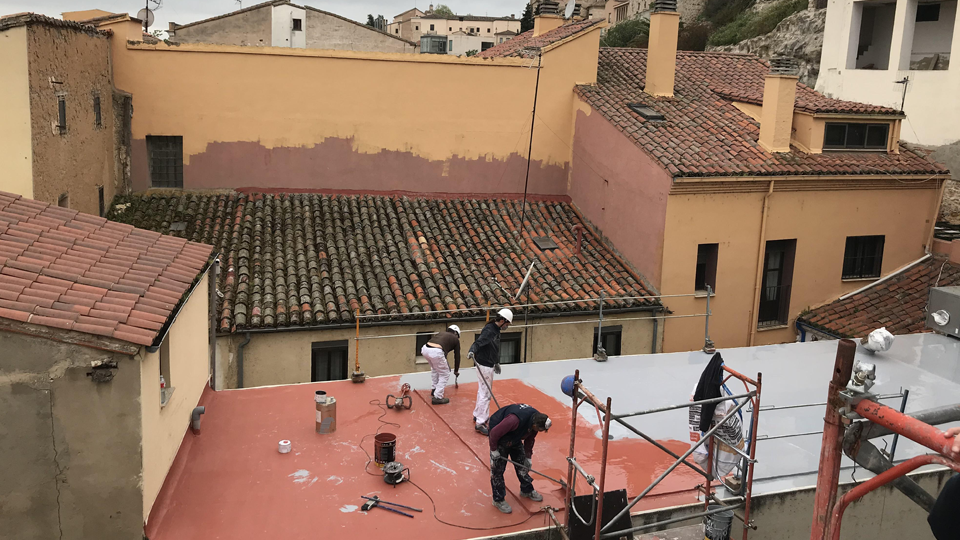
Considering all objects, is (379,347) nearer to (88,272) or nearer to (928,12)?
(88,272)

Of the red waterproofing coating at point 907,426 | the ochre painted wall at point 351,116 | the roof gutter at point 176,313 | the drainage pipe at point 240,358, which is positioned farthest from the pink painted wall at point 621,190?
the red waterproofing coating at point 907,426

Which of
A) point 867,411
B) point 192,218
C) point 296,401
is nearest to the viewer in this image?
point 867,411

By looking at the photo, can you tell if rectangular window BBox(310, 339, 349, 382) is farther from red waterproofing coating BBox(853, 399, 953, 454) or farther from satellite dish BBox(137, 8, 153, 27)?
satellite dish BBox(137, 8, 153, 27)

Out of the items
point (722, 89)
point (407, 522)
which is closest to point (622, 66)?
point (722, 89)

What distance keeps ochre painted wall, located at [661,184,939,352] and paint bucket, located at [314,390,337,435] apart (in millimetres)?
8636

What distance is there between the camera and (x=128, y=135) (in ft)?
58.7

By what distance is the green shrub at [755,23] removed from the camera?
3728cm

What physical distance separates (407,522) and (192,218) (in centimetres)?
1084

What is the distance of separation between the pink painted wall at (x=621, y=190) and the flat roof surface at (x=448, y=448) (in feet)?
11.6

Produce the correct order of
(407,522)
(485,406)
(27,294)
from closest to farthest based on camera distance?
(27,294) < (407,522) < (485,406)

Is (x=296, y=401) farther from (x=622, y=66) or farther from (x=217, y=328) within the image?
(x=622, y=66)

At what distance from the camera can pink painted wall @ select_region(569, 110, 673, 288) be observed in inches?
658

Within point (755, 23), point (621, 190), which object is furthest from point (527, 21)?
point (621, 190)

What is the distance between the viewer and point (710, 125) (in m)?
18.5
